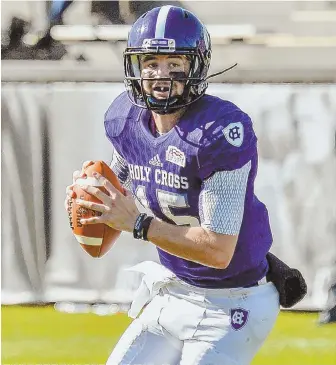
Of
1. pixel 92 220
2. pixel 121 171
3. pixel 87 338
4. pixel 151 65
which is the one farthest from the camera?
pixel 87 338

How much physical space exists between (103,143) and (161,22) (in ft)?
6.30

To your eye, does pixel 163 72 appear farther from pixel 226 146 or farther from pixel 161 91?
pixel 226 146

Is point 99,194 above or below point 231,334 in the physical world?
above

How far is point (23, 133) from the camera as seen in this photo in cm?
437

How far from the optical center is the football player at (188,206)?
2268 millimetres

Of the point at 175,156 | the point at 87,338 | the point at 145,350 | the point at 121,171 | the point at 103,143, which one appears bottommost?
the point at 87,338

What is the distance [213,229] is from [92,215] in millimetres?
384

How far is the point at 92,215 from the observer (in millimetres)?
2453

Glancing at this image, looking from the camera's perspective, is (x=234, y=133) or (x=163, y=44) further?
(x=163, y=44)

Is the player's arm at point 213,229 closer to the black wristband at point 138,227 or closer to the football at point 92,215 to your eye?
the black wristband at point 138,227

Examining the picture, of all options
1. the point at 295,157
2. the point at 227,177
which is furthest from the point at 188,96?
the point at 295,157

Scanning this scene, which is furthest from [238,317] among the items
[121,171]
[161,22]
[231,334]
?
[161,22]

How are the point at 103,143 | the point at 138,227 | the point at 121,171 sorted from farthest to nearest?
the point at 103,143
the point at 121,171
the point at 138,227

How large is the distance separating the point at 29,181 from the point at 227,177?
2.26 metres
